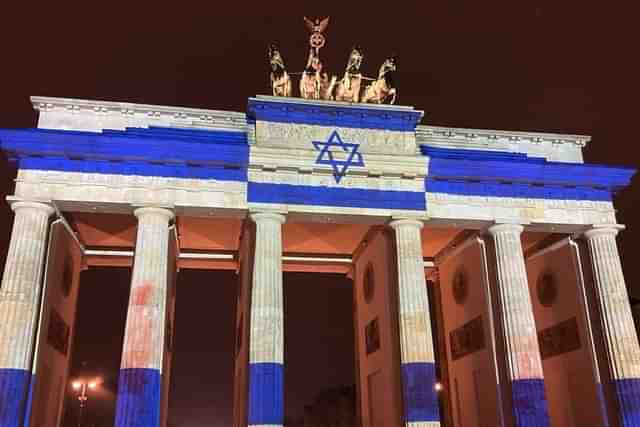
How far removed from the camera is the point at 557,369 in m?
29.9

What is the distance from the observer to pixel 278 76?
93.9 ft

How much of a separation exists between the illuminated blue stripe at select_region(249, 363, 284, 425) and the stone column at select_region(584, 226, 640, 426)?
14939 mm

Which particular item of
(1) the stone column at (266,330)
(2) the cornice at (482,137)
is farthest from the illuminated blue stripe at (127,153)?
(2) the cornice at (482,137)

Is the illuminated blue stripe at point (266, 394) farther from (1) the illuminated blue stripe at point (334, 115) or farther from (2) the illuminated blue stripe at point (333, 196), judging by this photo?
(1) the illuminated blue stripe at point (334, 115)

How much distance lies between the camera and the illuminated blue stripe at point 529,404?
23969 mm

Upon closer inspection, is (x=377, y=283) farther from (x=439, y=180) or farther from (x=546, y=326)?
(x=546, y=326)

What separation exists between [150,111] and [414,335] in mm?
15761

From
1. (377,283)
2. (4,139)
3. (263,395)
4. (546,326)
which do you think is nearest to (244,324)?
(263,395)

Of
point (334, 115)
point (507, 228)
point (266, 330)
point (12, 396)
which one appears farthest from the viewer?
point (334, 115)

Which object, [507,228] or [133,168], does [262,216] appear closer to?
[133,168]

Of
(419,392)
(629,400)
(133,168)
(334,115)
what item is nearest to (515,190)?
(334,115)

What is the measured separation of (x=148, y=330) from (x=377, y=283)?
1162 cm

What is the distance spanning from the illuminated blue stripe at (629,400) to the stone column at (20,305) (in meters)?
24.3

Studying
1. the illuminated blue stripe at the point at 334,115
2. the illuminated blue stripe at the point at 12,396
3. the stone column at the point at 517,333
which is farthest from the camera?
the illuminated blue stripe at the point at 334,115
